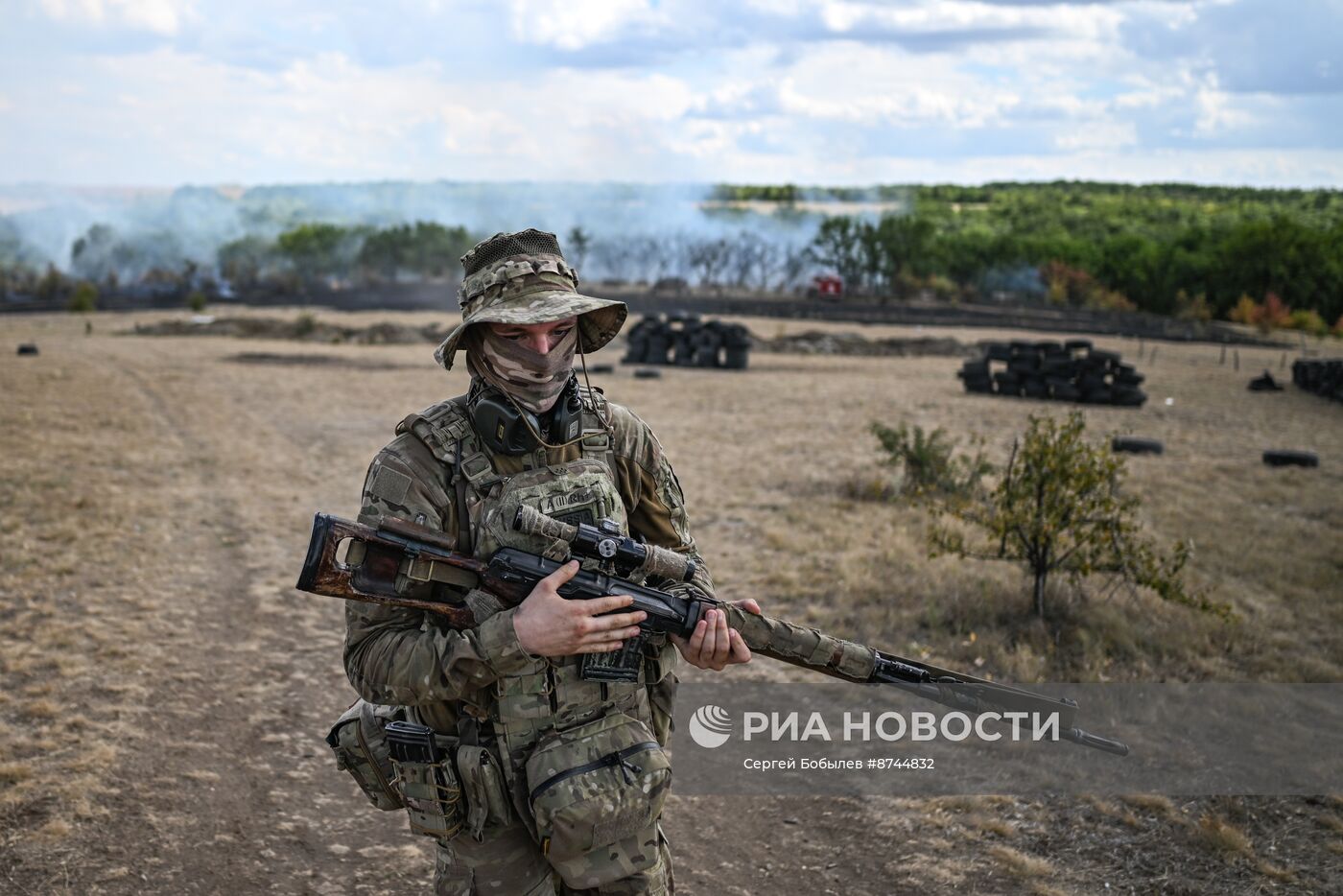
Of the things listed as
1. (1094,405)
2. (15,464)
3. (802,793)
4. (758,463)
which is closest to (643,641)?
(802,793)

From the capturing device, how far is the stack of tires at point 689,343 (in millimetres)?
27438

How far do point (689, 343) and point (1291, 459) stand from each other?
15826 millimetres

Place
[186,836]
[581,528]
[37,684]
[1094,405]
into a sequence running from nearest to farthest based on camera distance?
[581,528] < [186,836] < [37,684] < [1094,405]

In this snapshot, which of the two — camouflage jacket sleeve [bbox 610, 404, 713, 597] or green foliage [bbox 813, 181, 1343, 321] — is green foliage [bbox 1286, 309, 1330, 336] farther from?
camouflage jacket sleeve [bbox 610, 404, 713, 597]

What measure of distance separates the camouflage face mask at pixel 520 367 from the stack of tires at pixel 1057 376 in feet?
65.7

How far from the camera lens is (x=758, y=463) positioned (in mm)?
14648

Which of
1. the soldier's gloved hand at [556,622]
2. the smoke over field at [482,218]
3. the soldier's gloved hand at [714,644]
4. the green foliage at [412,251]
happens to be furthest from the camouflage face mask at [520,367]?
the green foliage at [412,251]

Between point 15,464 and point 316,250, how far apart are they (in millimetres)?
67220

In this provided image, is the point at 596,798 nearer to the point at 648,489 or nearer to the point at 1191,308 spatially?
the point at 648,489

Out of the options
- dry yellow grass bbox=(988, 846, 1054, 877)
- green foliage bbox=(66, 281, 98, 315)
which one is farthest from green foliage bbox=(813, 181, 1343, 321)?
dry yellow grass bbox=(988, 846, 1054, 877)

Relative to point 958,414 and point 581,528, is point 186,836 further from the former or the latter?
→ point 958,414

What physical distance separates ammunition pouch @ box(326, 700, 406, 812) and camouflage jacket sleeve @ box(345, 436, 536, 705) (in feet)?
0.99

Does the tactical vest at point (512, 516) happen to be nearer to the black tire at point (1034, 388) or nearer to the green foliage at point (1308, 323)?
the black tire at point (1034, 388)

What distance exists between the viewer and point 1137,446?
1566 centimetres
